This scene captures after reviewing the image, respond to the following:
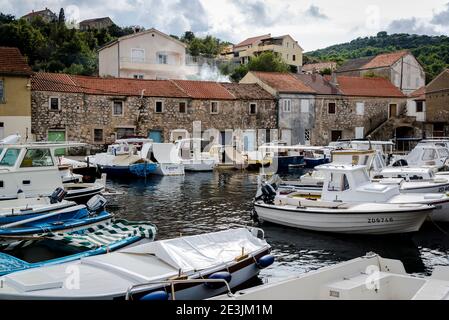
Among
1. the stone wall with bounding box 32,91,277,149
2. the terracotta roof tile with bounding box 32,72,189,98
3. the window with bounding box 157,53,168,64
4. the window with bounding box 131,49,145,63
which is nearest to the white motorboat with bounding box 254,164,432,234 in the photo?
the stone wall with bounding box 32,91,277,149

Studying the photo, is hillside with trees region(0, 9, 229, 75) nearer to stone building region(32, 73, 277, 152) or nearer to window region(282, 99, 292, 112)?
stone building region(32, 73, 277, 152)

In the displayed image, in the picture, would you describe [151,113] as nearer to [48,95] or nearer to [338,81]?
[48,95]

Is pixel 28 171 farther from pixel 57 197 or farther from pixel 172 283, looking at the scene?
pixel 172 283

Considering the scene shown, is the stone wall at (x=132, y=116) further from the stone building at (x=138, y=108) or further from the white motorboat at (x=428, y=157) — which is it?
the white motorboat at (x=428, y=157)

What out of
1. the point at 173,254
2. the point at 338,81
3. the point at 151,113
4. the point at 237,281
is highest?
the point at 338,81

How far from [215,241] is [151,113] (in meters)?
33.7

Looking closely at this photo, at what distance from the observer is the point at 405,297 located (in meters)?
8.49

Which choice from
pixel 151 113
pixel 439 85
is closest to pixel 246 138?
pixel 151 113

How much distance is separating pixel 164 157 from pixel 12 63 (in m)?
12.9

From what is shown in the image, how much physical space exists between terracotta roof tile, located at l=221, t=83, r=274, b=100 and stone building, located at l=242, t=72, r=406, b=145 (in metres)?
0.76

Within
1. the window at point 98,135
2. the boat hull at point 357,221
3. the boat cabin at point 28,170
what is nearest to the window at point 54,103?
the window at point 98,135

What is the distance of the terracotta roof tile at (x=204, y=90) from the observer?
155 feet

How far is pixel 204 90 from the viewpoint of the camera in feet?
159

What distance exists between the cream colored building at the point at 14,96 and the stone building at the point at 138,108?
1.17 metres
